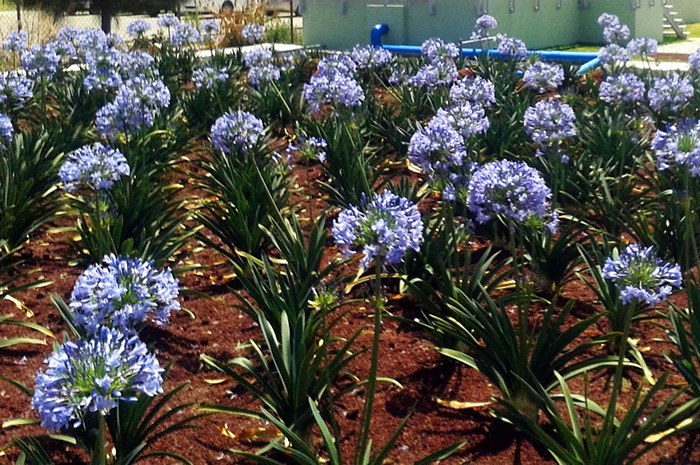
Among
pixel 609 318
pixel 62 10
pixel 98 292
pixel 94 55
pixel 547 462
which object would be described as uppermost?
pixel 62 10

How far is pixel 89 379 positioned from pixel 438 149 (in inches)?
85.5

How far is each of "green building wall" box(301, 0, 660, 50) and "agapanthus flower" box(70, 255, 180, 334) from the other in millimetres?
14764

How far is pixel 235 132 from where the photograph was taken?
5.74m

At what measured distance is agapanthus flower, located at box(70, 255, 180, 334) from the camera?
277cm

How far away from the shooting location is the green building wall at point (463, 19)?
17281 mm

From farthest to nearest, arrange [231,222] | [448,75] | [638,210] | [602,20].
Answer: [602,20], [448,75], [638,210], [231,222]

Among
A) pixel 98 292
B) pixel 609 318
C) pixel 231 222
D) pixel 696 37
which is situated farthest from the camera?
pixel 696 37

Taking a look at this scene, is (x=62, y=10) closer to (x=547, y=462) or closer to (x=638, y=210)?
(x=638, y=210)

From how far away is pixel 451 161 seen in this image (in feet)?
13.6

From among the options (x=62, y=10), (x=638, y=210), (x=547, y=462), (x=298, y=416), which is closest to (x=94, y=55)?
(x=638, y=210)

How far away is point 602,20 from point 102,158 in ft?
27.2

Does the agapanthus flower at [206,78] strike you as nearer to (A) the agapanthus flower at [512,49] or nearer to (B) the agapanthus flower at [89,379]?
(A) the agapanthus flower at [512,49]

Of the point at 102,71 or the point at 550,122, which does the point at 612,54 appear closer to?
the point at 550,122

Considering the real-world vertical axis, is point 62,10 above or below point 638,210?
above
